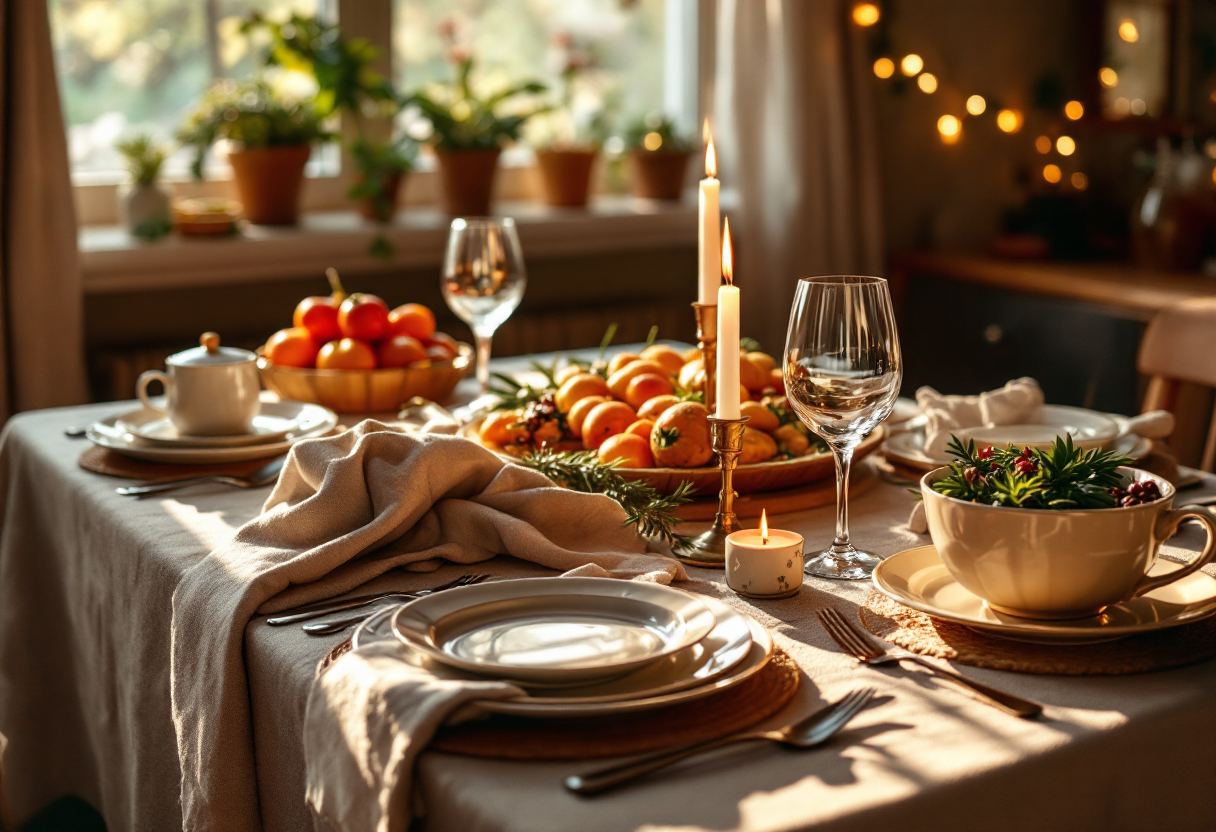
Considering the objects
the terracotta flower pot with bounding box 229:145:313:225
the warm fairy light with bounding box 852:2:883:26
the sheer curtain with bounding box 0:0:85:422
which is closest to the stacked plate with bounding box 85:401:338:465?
the sheer curtain with bounding box 0:0:85:422

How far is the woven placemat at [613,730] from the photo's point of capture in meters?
0.66

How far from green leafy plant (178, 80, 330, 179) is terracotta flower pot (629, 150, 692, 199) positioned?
85cm

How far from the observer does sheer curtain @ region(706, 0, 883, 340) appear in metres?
2.98

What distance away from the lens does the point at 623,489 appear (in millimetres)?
1041

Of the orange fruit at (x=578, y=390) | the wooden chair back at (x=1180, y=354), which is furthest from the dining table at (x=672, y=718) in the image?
the wooden chair back at (x=1180, y=354)

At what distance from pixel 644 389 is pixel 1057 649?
52 centimetres

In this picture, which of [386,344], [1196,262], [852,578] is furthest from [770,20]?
[852,578]

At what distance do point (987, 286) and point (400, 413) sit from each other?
76.4 inches

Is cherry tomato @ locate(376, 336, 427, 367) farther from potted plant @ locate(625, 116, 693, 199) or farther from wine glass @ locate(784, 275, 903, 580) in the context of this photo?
potted plant @ locate(625, 116, 693, 199)

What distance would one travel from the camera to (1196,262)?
2881 millimetres

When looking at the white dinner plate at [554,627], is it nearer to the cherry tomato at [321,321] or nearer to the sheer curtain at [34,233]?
the cherry tomato at [321,321]

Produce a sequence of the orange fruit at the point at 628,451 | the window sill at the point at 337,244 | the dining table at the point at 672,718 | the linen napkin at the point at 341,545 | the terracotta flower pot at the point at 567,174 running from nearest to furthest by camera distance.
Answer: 1. the dining table at the point at 672,718
2. the linen napkin at the point at 341,545
3. the orange fruit at the point at 628,451
4. the window sill at the point at 337,244
5. the terracotta flower pot at the point at 567,174

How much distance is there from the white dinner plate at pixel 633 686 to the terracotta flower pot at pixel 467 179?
81.5 inches

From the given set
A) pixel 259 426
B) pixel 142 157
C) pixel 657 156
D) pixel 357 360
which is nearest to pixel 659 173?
pixel 657 156
